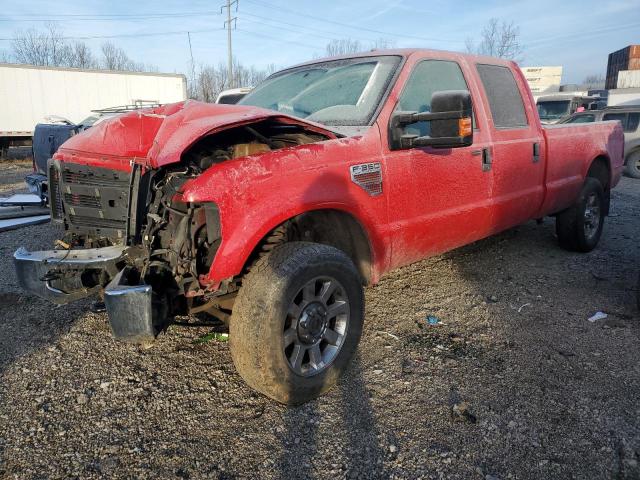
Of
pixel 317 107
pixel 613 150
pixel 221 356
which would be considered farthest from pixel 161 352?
pixel 613 150

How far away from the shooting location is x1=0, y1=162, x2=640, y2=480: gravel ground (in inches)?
86.5

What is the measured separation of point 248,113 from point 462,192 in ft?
5.99

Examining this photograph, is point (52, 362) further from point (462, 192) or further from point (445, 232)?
point (462, 192)

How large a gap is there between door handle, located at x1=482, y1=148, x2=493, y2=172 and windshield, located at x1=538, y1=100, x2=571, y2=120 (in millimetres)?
13760

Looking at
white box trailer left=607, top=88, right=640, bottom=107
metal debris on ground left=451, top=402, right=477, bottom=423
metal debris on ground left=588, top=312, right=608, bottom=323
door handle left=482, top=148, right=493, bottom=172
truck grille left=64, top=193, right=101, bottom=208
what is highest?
white box trailer left=607, top=88, right=640, bottom=107

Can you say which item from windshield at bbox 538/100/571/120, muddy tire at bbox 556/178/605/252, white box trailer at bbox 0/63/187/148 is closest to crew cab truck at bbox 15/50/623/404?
muddy tire at bbox 556/178/605/252

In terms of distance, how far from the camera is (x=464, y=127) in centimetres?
286

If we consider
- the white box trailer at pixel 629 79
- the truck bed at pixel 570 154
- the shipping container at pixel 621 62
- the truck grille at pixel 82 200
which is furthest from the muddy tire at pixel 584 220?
the shipping container at pixel 621 62

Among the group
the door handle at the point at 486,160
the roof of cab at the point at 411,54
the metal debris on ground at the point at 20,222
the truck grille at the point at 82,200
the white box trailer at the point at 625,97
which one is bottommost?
the metal debris on ground at the point at 20,222

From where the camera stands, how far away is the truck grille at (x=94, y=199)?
2.60m

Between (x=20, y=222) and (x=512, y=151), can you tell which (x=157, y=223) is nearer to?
(x=512, y=151)

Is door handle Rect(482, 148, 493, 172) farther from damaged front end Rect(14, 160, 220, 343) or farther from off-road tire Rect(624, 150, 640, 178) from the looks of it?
off-road tire Rect(624, 150, 640, 178)

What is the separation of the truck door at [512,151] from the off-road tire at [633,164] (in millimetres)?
9977

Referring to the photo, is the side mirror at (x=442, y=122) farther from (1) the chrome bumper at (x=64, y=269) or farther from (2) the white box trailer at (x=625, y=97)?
(2) the white box trailer at (x=625, y=97)
